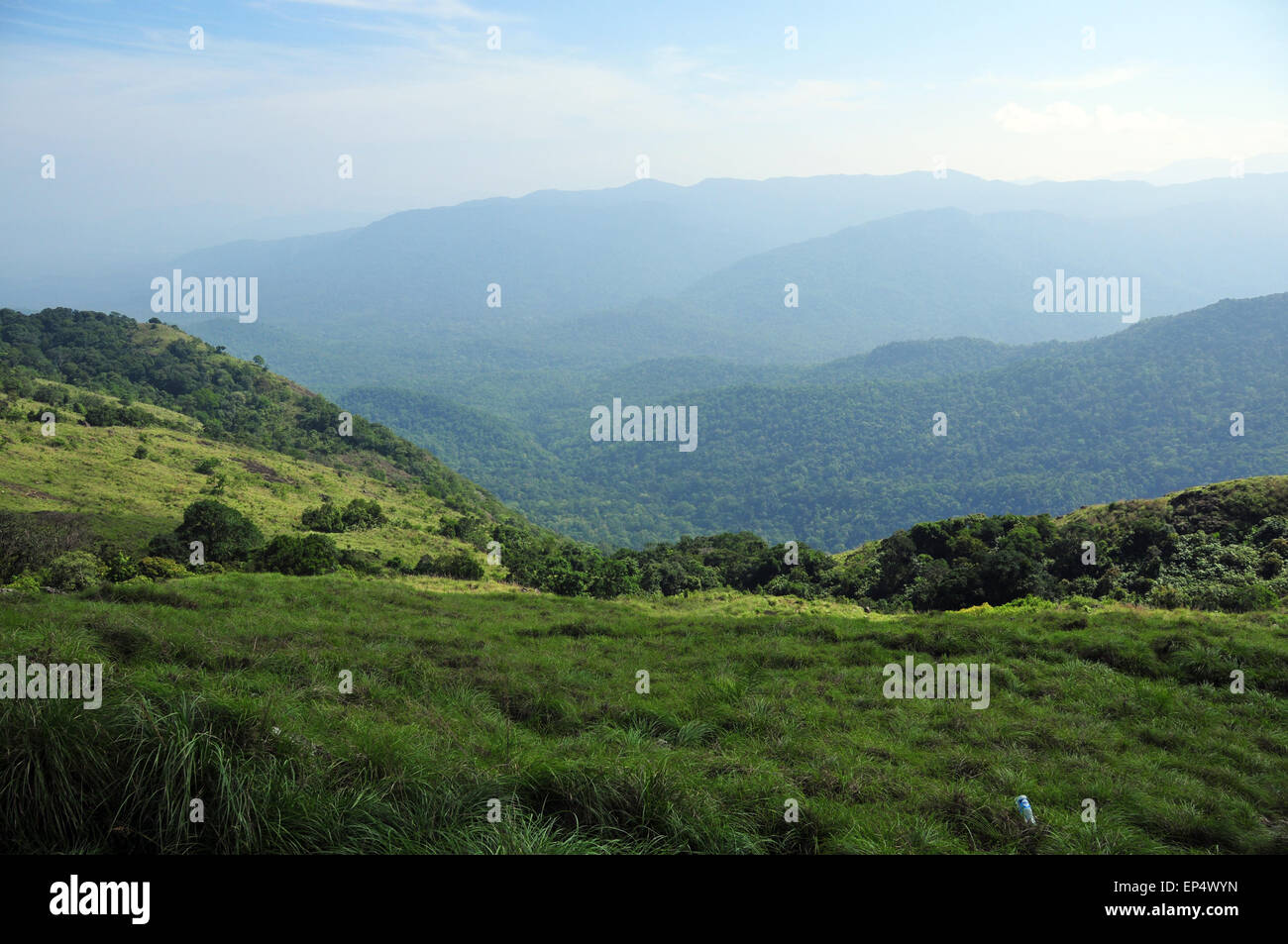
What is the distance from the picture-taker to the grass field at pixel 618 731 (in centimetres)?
399

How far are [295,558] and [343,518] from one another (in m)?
14.9

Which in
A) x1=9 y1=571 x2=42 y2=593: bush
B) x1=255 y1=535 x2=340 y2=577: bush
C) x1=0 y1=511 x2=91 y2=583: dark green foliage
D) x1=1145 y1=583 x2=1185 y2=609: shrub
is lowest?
x1=1145 y1=583 x2=1185 y2=609: shrub

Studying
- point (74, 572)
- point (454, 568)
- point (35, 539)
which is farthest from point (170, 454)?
point (74, 572)

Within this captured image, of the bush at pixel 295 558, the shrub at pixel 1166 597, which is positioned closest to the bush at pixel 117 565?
the bush at pixel 295 558

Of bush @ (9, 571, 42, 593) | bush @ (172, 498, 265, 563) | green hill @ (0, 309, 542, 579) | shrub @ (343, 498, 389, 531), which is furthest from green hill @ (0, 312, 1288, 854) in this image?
shrub @ (343, 498, 389, 531)

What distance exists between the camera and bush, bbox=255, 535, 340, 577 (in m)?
22.5

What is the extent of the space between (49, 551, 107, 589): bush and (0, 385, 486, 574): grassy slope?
15.9 feet

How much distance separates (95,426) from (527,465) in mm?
94297

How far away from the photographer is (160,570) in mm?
19609

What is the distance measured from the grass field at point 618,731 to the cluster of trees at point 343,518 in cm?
1785

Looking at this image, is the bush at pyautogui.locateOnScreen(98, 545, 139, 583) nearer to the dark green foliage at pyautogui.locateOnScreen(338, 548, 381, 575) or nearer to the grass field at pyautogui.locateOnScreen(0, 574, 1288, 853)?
the grass field at pyautogui.locateOnScreen(0, 574, 1288, 853)

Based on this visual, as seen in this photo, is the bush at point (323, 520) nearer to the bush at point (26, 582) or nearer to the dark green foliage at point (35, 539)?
the dark green foliage at point (35, 539)

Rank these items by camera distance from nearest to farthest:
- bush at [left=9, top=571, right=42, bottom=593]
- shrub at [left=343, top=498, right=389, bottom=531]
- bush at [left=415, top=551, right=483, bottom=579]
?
bush at [left=9, top=571, right=42, bottom=593], bush at [left=415, top=551, right=483, bottom=579], shrub at [left=343, top=498, right=389, bottom=531]
